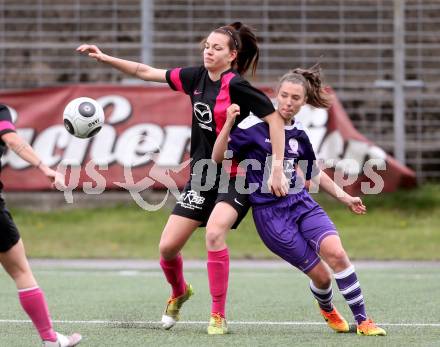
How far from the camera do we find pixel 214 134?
23.2 feet

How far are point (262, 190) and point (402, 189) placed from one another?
337 inches

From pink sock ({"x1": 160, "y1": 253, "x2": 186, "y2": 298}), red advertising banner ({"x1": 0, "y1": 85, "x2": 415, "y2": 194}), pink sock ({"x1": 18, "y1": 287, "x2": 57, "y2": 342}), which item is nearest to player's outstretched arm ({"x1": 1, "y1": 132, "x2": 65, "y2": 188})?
pink sock ({"x1": 18, "y1": 287, "x2": 57, "y2": 342})

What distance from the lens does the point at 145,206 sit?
15.4 m

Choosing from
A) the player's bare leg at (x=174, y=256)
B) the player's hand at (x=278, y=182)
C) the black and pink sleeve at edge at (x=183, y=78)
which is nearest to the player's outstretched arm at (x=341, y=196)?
the player's hand at (x=278, y=182)

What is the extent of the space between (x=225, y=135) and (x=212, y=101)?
1.16 feet

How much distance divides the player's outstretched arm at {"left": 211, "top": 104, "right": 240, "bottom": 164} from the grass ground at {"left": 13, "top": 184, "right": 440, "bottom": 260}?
661 cm

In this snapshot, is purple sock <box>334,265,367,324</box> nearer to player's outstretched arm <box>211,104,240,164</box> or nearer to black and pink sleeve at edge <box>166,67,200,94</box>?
player's outstretched arm <box>211,104,240,164</box>

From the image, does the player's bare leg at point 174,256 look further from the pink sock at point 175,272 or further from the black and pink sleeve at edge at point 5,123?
the black and pink sleeve at edge at point 5,123

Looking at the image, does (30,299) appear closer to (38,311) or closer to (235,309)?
(38,311)

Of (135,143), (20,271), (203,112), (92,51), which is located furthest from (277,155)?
(135,143)

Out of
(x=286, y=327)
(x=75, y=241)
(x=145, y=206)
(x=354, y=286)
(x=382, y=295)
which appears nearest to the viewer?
(x=354, y=286)

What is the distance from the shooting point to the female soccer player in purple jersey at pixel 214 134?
22.7 feet

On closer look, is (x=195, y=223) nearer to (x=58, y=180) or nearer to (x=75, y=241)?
(x=58, y=180)

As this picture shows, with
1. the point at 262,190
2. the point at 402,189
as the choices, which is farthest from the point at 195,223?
the point at 402,189
